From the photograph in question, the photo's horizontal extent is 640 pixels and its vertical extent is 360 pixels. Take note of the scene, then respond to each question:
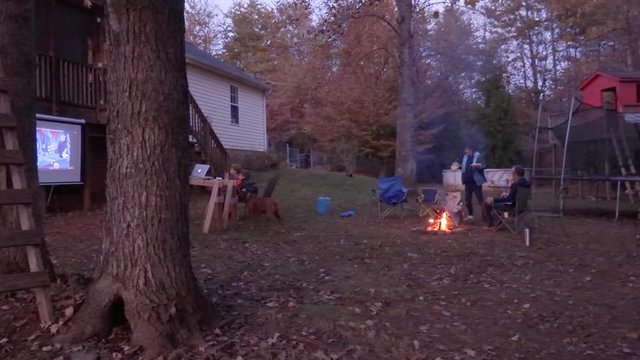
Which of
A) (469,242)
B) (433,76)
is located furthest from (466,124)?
(469,242)

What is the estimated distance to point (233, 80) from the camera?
76.4 feet

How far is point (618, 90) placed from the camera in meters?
14.8

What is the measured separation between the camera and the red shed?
14523 mm

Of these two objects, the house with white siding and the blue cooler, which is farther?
the house with white siding

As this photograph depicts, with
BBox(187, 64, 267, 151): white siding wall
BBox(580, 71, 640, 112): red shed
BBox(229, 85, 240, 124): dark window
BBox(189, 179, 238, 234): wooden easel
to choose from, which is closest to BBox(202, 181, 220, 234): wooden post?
BBox(189, 179, 238, 234): wooden easel

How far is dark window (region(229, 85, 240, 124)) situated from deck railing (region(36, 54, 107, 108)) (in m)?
8.74

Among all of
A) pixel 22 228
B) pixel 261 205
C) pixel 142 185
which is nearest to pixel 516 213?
pixel 261 205

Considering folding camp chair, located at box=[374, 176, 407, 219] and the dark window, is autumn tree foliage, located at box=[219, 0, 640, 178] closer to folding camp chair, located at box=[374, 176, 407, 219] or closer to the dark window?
the dark window

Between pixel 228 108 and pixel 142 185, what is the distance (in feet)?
61.0

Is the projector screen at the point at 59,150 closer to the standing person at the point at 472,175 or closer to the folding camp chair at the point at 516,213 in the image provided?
the standing person at the point at 472,175

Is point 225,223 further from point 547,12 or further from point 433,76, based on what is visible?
point 547,12

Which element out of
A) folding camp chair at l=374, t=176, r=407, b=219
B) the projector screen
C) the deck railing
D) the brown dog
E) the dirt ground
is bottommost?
the dirt ground

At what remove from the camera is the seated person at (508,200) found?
1056cm

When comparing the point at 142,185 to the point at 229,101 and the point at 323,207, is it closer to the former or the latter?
the point at 323,207
